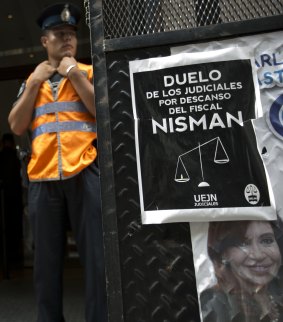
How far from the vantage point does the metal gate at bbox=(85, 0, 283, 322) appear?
1663 mm

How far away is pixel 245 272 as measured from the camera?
1.61 metres

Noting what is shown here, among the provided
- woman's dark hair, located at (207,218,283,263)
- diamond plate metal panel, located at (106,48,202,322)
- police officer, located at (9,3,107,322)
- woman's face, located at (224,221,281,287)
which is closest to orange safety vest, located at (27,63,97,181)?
police officer, located at (9,3,107,322)

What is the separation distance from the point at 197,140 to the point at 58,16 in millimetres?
1152

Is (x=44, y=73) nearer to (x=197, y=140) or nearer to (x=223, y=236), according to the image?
(x=197, y=140)

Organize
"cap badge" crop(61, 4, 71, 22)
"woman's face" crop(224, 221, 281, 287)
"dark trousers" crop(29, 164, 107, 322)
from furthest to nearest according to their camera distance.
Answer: "cap badge" crop(61, 4, 71, 22), "dark trousers" crop(29, 164, 107, 322), "woman's face" crop(224, 221, 281, 287)

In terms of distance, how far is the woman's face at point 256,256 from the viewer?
1583mm

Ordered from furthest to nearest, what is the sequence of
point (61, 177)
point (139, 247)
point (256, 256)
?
1. point (61, 177)
2. point (139, 247)
3. point (256, 256)

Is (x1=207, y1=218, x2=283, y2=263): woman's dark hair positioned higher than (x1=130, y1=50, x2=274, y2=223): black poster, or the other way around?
(x1=130, y1=50, x2=274, y2=223): black poster

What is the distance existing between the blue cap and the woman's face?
1.45 metres

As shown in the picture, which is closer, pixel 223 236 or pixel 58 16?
pixel 223 236

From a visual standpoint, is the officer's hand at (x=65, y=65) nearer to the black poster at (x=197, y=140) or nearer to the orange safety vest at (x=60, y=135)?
the orange safety vest at (x=60, y=135)

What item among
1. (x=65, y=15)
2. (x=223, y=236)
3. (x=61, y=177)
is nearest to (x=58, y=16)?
(x=65, y=15)

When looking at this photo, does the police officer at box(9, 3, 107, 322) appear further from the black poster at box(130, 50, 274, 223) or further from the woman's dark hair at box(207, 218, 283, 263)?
the woman's dark hair at box(207, 218, 283, 263)

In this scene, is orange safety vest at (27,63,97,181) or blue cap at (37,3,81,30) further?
blue cap at (37,3,81,30)
